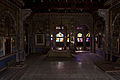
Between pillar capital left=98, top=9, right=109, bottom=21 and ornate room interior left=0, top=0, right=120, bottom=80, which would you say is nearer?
ornate room interior left=0, top=0, right=120, bottom=80

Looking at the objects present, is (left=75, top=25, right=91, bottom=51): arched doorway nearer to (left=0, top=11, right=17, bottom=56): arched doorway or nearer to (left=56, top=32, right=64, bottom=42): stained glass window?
(left=56, top=32, right=64, bottom=42): stained glass window

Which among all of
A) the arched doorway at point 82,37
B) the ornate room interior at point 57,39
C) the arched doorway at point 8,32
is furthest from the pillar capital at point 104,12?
the arched doorway at point 8,32

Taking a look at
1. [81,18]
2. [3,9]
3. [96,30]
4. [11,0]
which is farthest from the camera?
[81,18]

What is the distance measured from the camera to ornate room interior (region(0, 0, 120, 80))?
5340 mm

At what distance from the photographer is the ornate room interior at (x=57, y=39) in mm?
5340

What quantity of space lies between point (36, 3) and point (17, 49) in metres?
3.65

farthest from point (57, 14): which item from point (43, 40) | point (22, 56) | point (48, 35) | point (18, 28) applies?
point (22, 56)

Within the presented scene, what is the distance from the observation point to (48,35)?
12523mm

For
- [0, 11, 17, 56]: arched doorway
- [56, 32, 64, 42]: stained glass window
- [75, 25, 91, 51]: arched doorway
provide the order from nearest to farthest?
[0, 11, 17, 56]: arched doorway < [56, 32, 64, 42]: stained glass window < [75, 25, 91, 51]: arched doorway

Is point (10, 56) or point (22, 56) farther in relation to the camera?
point (22, 56)

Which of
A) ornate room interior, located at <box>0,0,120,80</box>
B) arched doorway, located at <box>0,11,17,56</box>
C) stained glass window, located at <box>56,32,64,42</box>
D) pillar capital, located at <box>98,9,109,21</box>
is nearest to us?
ornate room interior, located at <box>0,0,120,80</box>

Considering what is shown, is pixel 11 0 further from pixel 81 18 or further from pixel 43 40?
pixel 81 18

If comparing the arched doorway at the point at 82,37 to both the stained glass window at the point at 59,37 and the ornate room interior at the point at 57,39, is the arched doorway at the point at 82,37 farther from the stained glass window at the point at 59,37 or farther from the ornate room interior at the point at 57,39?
the stained glass window at the point at 59,37

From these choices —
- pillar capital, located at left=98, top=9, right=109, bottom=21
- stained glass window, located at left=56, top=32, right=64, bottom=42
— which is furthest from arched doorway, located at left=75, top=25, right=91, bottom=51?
pillar capital, located at left=98, top=9, right=109, bottom=21
